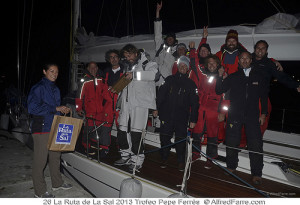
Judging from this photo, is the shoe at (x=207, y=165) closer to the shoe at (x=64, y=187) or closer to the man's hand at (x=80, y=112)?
the shoe at (x=64, y=187)

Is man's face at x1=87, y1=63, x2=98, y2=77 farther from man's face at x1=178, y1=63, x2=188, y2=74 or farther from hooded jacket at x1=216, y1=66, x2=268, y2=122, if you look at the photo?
hooded jacket at x1=216, y1=66, x2=268, y2=122

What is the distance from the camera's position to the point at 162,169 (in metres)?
3.35

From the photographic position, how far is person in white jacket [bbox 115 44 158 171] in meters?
3.30

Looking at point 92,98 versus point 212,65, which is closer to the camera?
point 212,65

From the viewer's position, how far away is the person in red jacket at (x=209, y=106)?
11.3ft

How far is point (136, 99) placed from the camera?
3330 mm

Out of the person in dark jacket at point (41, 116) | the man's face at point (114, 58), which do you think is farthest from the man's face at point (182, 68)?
the person in dark jacket at point (41, 116)

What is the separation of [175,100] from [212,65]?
81 centimetres

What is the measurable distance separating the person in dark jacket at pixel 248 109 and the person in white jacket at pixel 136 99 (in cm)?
117

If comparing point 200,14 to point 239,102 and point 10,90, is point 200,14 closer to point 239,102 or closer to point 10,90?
point 239,102

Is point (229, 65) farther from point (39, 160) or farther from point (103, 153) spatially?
point (39, 160)

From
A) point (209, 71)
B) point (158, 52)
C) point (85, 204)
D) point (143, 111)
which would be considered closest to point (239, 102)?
point (209, 71)

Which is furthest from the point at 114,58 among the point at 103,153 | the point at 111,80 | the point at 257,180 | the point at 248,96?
the point at 257,180

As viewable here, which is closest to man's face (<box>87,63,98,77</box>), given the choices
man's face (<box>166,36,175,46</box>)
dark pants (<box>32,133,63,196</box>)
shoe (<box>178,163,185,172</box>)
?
man's face (<box>166,36,175,46</box>)
